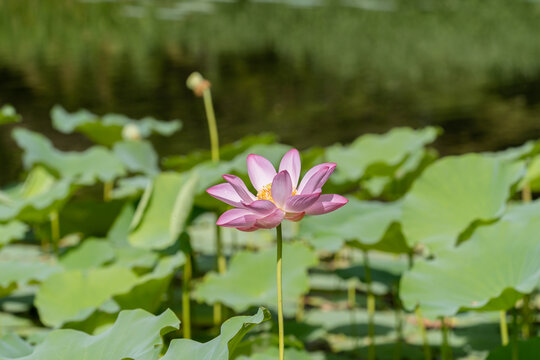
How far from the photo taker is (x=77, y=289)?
169 centimetres

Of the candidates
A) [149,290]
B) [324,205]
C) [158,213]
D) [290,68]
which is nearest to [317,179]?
[324,205]

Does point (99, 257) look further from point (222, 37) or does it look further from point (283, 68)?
point (222, 37)

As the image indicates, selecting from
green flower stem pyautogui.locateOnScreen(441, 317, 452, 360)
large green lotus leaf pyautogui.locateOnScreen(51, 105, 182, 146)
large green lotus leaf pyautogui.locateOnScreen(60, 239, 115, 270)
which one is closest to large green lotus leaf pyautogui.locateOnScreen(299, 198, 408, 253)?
green flower stem pyautogui.locateOnScreen(441, 317, 452, 360)

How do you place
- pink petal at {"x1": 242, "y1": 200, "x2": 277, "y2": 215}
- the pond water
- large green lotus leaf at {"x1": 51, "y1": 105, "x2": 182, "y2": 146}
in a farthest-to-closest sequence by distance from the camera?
the pond water, large green lotus leaf at {"x1": 51, "y1": 105, "x2": 182, "y2": 146}, pink petal at {"x1": 242, "y1": 200, "x2": 277, "y2": 215}

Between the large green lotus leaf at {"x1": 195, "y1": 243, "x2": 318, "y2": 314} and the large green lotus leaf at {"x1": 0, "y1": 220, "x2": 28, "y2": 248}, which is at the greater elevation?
the large green lotus leaf at {"x1": 0, "y1": 220, "x2": 28, "y2": 248}

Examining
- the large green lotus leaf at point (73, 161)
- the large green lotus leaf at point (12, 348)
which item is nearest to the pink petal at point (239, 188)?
the large green lotus leaf at point (12, 348)

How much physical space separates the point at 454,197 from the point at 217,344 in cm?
90

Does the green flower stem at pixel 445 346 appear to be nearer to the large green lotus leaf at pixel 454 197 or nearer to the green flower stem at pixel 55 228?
the large green lotus leaf at pixel 454 197

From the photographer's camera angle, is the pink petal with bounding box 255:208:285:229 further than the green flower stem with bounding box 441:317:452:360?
No

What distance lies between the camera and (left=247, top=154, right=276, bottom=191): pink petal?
91 cm

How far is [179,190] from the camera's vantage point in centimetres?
193

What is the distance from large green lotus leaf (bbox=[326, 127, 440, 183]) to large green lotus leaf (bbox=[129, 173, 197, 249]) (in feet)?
2.07

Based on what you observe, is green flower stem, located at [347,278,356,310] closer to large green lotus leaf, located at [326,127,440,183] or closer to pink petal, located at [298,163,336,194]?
large green lotus leaf, located at [326,127,440,183]

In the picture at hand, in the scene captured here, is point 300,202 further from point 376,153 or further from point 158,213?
point 376,153
